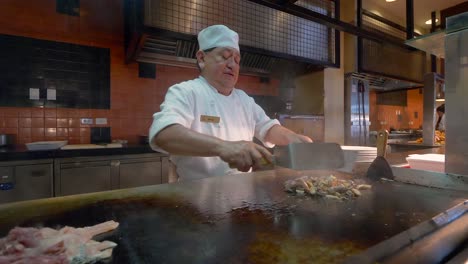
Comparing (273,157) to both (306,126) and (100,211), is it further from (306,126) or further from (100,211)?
(306,126)

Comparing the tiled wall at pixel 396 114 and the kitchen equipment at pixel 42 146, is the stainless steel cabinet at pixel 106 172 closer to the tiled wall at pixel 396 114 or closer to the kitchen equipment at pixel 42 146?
the kitchen equipment at pixel 42 146

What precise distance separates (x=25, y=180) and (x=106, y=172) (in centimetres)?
63

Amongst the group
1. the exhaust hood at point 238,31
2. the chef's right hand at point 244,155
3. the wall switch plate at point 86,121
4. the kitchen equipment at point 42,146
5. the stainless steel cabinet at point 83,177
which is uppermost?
the exhaust hood at point 238,31

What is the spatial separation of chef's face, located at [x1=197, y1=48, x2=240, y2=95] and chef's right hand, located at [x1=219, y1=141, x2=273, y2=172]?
643mm

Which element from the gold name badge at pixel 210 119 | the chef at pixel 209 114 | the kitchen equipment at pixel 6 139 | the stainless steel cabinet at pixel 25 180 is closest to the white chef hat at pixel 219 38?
the chef at pixel 209 114

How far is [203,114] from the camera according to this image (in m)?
1.50

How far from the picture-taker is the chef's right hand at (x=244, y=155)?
37.0 inches

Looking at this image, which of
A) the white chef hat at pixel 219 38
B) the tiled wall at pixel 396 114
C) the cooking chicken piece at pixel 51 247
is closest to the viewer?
the cooking chicken piece at pixel 51 247

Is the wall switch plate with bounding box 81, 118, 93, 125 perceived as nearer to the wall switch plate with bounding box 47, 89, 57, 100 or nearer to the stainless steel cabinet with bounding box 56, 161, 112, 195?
the wall switch plate with bounding box 47, 89, 57, 100

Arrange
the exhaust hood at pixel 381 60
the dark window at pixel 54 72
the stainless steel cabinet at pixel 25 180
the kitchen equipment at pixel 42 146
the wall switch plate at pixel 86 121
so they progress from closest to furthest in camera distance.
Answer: the stainless steel cabinet at pixel 25 180
the kitchen equipment at pixel 42 146
the dark window at pixel 54 72
the wall switch plate at pixel 86 121
the exhaust hood at pixel 381 60

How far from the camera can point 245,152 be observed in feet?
3.12

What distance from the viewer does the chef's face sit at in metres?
1.49

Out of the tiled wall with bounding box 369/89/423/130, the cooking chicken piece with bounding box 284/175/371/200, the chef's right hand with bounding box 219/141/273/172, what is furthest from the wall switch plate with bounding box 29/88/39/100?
the tiled wall with bounding box 369/89/423/130

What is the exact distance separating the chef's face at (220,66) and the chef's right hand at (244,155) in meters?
0.64
